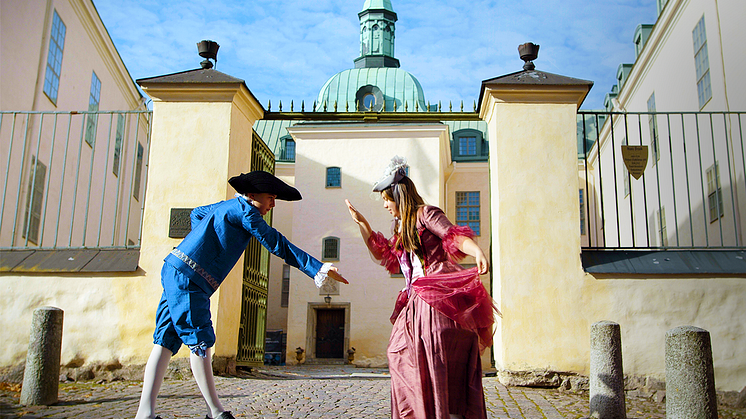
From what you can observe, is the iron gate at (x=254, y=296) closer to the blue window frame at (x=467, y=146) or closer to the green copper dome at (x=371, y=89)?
the green copper dome at (x=371, y=89)

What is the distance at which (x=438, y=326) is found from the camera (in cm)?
371

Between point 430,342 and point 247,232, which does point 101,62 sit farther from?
point 430,342

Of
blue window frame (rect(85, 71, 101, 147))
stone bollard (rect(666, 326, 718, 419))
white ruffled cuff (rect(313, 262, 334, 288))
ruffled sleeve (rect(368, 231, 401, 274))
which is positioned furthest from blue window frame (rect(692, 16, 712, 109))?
blue window frame (rect(85, 71, 101, 147))

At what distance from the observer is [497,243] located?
688 cm

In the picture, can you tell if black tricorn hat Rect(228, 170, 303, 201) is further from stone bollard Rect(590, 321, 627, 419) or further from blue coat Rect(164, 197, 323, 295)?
stone bollard Rect(590, 321, 627, 419)

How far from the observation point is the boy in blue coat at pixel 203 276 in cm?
417

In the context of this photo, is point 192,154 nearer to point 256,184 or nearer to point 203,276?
point 256,184

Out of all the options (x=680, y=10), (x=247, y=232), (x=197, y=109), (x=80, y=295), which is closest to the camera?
(x=247, y=232)

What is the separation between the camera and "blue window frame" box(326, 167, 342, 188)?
2828 cm

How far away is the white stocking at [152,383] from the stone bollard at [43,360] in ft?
6.17

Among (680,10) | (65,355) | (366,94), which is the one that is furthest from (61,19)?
(366,94)

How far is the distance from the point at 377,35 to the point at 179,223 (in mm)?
33460

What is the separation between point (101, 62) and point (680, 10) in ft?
58.2

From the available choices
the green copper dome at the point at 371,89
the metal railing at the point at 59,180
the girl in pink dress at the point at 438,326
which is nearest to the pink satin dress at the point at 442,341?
the girl in pink dress at the point at 438,326
